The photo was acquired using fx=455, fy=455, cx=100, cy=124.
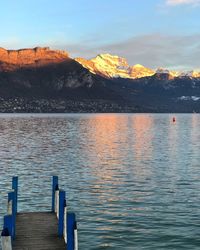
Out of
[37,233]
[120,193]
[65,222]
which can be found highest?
[65,222]

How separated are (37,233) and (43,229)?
0.93 metres

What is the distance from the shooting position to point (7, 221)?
68.7 feet

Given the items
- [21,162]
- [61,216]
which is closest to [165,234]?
[61,216]

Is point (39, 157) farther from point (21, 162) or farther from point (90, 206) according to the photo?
point (90, 206)

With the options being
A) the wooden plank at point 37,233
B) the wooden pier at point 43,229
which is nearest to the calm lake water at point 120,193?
the wooden plank at point 37,233

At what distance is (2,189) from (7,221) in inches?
976

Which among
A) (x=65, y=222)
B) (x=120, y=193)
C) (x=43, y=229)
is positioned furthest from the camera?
(x=120, y=193)

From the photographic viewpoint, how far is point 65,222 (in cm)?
2522

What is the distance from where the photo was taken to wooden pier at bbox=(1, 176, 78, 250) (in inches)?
827

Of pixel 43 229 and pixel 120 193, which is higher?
pixel 43 229

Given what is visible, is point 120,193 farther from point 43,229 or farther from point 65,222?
point 65,222

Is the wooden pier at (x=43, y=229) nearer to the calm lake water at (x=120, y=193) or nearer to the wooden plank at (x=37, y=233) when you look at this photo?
the wooden plank at (x=37, y=233)

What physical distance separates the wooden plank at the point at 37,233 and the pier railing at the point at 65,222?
0.53m

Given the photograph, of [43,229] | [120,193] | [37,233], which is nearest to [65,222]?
[37,233]
